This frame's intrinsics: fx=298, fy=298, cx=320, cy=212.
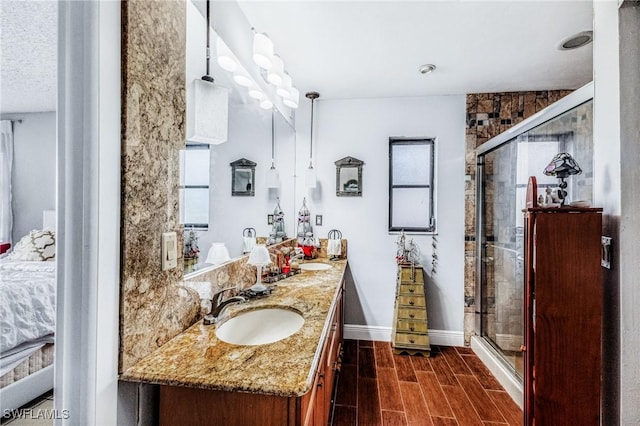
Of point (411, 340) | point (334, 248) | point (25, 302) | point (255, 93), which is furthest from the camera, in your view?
point (334, 248)

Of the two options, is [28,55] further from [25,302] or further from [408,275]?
[408,275]

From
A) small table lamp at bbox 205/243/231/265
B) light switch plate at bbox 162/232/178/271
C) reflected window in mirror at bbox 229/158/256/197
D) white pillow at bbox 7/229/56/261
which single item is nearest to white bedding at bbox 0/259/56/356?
white pillow at bbox 7/229/56/261

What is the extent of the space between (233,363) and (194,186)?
2.28 feet

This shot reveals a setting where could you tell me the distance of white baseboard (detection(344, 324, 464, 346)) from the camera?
2.93 metres

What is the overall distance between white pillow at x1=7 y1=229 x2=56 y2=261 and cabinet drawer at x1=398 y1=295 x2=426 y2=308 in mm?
2577

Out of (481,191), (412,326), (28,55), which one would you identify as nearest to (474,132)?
(481,191)

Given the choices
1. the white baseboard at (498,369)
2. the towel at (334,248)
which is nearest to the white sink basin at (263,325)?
the towel at (334,248)

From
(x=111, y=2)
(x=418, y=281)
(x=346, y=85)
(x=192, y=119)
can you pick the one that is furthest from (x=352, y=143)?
(x=111, y=2)

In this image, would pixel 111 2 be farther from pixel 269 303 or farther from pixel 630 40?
pixel 630 40

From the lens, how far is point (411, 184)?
307 centimetres

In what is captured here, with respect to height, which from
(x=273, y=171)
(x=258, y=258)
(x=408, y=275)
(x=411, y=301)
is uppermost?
(x=273, y=171)

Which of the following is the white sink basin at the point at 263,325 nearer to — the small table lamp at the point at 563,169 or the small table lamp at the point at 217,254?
the small table lamp at the point at 217,254

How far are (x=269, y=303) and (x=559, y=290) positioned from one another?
4.21 ft

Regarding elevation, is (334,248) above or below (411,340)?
above
